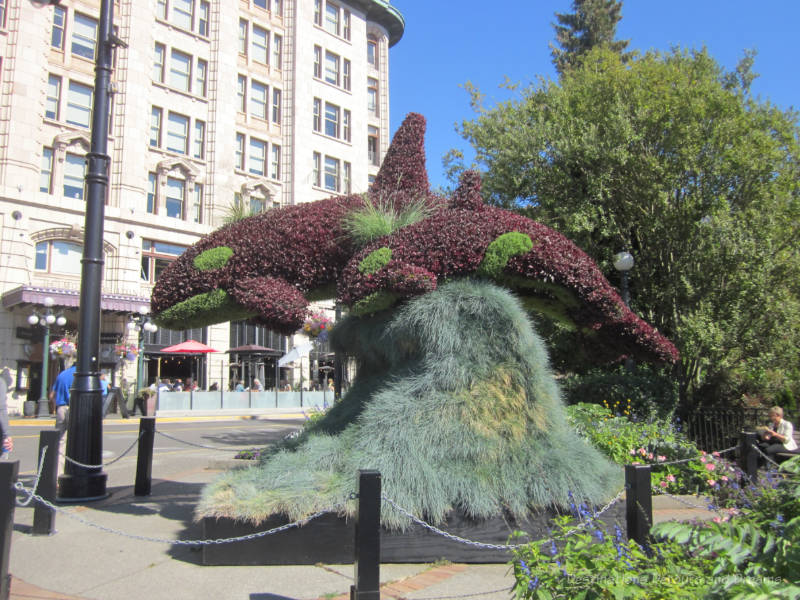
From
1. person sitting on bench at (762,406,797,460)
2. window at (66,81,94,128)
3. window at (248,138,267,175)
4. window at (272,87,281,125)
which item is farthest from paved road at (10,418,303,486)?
window at (272,87,281,125)

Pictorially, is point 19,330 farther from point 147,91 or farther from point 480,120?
point 480,120

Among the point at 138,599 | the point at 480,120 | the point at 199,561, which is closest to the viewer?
the point at 138,599

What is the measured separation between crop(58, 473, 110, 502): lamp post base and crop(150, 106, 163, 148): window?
27.0 meters

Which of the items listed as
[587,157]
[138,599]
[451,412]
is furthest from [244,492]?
[587,157]

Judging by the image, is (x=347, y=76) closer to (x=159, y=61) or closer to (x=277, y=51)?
(x=277, y=51)

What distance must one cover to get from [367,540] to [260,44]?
37.6 m

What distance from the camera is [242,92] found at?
3497 centimetres

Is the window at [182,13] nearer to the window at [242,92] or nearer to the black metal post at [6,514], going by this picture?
the window at [242,92]

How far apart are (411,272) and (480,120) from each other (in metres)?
10.6

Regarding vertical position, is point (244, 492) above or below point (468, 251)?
below

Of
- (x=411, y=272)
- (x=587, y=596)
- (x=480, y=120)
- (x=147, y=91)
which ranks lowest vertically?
(x=587, y=596)

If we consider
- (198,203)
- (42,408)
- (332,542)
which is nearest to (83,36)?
(198,203)

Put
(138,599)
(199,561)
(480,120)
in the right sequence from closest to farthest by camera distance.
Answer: (138,599) → (199,561) → (480,120)

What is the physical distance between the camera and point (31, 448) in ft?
42.8
